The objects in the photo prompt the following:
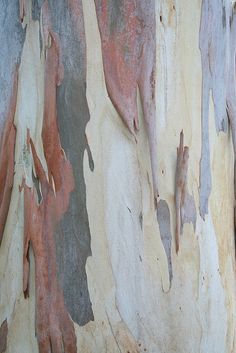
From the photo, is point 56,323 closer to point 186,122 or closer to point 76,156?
point 76,156

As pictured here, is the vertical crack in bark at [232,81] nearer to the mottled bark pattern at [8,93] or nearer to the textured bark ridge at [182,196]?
the textured bark ridge at [182,196]

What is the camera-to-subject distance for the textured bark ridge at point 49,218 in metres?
0.97

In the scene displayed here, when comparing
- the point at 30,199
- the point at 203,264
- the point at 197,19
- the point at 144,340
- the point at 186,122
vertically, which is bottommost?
the point at 144,340

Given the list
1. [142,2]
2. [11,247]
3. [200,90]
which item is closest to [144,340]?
[11,247]

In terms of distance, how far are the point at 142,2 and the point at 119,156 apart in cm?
24

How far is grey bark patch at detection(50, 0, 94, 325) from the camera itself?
972 millimetres

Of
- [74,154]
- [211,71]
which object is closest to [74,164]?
[74,154]

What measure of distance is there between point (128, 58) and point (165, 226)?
0.26 meters

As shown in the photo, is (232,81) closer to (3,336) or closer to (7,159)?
(7,159)

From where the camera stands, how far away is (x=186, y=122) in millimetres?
1028

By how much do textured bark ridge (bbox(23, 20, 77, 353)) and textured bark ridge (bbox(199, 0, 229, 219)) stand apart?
0.23 m

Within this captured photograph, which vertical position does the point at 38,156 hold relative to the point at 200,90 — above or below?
below

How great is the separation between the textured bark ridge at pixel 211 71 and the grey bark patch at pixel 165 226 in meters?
0.07

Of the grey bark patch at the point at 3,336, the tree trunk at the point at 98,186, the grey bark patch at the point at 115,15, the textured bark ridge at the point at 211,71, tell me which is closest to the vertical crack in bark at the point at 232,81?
the textured bark ridge at the point at 211,71
